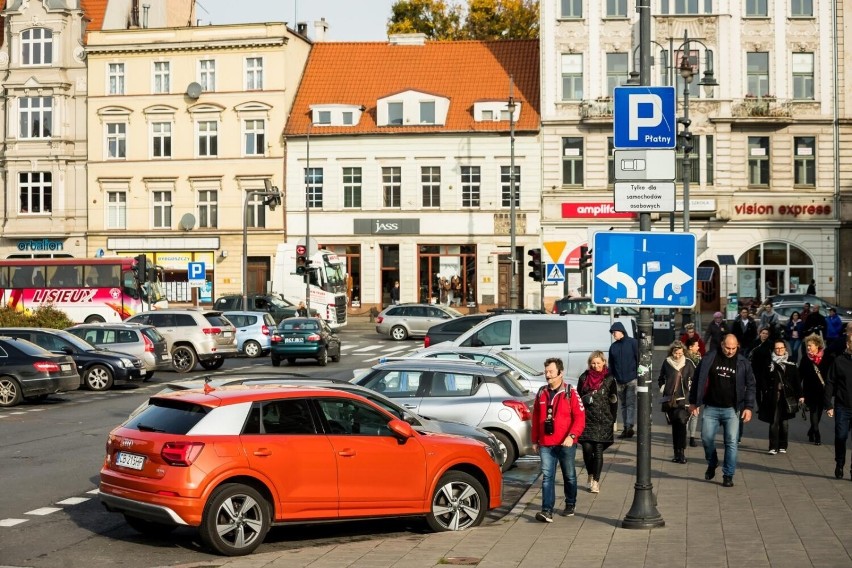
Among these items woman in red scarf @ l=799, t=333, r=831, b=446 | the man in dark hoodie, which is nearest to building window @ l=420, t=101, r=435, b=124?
the man in dark hoodie

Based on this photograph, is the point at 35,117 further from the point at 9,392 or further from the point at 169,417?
the point at 169,417

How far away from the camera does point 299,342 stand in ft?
127

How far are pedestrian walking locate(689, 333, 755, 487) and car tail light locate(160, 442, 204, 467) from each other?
6859mm

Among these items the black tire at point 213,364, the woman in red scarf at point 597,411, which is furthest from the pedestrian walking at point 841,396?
the black tire at point 213,364

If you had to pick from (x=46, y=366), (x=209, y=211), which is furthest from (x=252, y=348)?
(x=209, y=211)

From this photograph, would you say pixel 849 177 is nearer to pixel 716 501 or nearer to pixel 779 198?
pixel 779 198

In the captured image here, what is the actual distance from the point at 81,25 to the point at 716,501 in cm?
5807

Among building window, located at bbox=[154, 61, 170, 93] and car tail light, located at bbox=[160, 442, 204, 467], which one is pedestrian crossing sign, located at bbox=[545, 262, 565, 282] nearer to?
car tail light, located at bbox=[160, 442, 204, 467]

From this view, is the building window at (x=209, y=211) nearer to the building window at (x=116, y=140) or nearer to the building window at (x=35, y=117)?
the building window at (x=116, y=140)

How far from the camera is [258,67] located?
63625mm

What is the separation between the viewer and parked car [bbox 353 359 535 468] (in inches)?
671

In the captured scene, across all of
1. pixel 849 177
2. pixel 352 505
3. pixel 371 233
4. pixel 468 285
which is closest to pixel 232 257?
pixel 371 233

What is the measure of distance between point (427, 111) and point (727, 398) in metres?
48.1

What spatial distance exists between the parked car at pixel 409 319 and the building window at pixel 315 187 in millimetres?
11835
